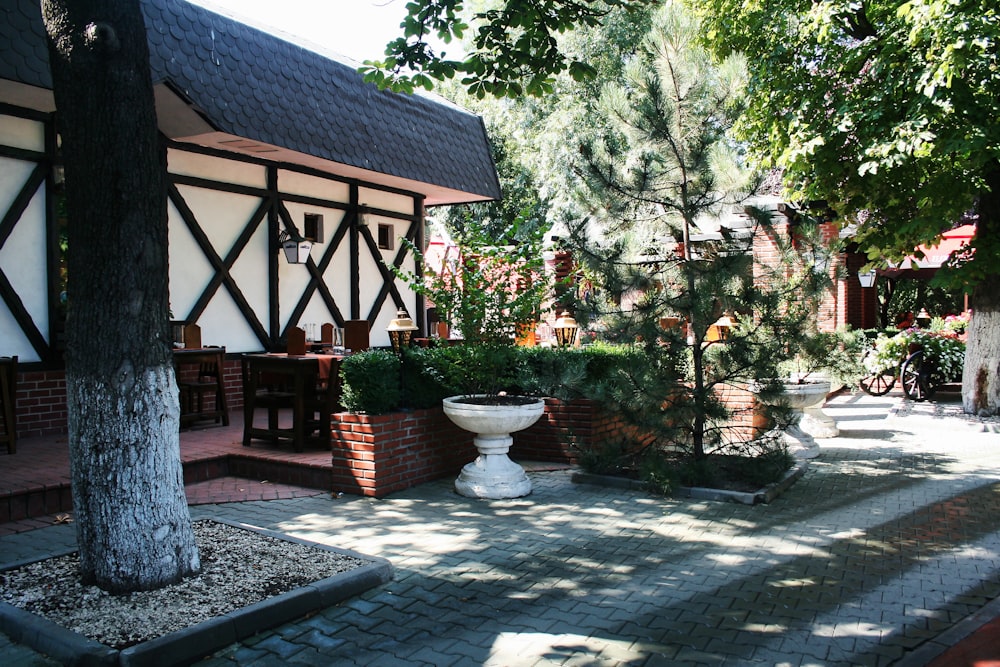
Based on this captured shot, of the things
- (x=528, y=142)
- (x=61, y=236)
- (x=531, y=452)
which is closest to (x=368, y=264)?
(x=61, y=236)

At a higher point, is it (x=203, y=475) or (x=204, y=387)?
(x=204, y=387)

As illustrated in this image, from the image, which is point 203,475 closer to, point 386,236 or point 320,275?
point 320,275

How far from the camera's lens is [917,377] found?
12227 mm

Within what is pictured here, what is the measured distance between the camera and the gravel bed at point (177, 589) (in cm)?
335

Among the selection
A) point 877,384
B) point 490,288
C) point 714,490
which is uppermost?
point 490,288

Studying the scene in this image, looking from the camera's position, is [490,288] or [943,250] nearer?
[490,288]

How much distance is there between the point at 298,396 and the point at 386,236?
6.62 meters

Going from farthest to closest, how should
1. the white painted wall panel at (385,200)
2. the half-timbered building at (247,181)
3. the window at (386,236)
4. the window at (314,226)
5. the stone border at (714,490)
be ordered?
the window at (386,236) → the white painted wall panel at (385,200) → the window at (314,226) → the half-timbered building at (247,181) → the stone border at (714,490)

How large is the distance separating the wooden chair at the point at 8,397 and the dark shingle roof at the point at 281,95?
2.74m

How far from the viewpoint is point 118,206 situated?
366 centimetres

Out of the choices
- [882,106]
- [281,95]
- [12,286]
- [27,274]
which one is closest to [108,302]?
[12,286]

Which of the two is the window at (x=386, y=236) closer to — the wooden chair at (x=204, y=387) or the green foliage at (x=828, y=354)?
the wooden chair at (x=204, y=387)

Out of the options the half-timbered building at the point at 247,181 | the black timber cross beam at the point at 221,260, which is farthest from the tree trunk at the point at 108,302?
the black timber cross beam at the point at 221,260

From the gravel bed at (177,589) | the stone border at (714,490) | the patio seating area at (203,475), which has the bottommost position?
the stone border at (714,490)
